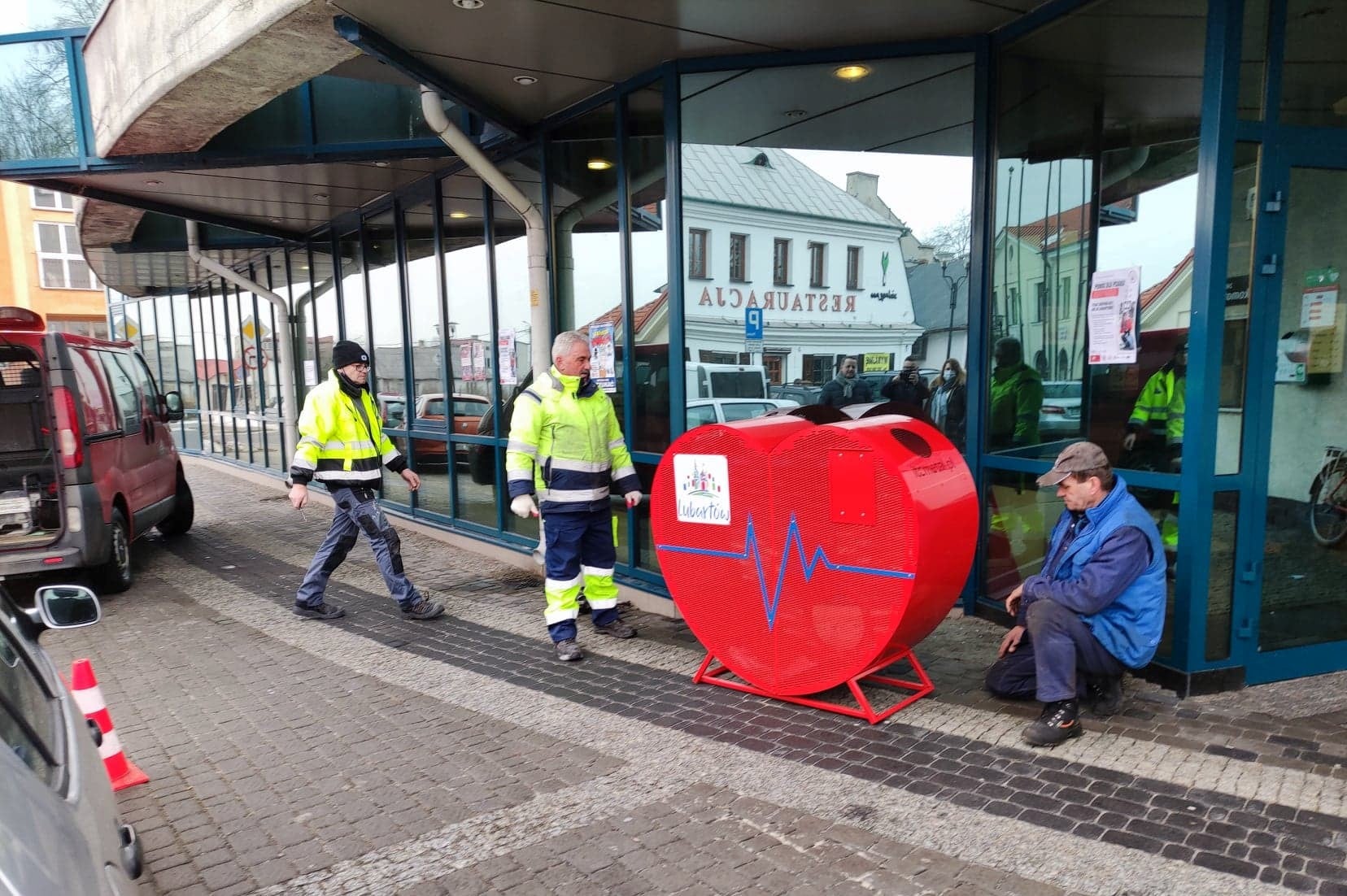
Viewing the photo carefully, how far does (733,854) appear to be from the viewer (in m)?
2.97

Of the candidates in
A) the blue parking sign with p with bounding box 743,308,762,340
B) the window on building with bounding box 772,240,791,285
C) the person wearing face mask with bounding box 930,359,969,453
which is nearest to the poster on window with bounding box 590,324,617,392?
the blue parking sign with p with bounding box 743,308,762,340

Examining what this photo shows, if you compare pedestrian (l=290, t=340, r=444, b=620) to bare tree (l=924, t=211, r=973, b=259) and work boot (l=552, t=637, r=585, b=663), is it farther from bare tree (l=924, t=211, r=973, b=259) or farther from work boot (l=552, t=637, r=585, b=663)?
bare tree (l=924, t=211, r=973, b=259)

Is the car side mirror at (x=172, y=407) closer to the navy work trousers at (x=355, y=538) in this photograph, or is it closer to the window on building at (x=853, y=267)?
the navy work trousers at (x=355, y=538)

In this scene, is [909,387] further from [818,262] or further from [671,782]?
[671,782]

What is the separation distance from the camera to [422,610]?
5.93 metres

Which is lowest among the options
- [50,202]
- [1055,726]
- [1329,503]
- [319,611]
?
[319,611]

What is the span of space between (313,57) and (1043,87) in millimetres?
4444

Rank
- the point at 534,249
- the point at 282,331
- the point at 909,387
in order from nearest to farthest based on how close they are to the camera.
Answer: the point at 909,387
the point at 534,249
the point at 282,331

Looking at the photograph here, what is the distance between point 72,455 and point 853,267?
5.94 m

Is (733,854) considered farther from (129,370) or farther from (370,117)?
(129,370)

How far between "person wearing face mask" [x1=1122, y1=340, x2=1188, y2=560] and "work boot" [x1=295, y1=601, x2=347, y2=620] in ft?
17.2

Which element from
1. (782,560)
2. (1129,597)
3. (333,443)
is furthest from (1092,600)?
(333,443)

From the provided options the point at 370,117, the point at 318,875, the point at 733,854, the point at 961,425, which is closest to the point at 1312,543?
the point at 961,425

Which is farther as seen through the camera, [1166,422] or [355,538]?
[355,538]
